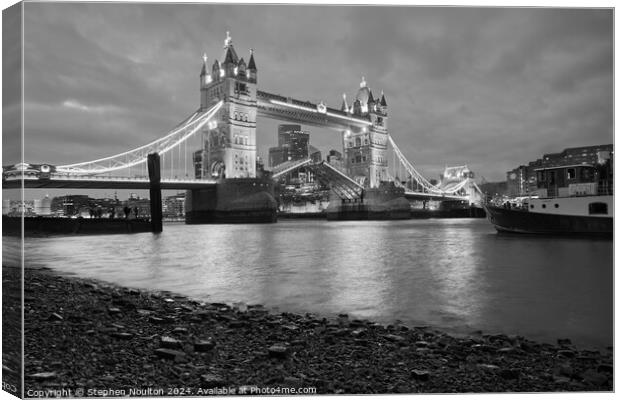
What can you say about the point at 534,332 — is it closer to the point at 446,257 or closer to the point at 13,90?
the point at 13,90

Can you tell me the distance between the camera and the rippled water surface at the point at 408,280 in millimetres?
4090

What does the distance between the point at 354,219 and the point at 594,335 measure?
37679 millimetres

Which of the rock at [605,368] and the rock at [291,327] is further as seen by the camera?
the rock at [291,327]

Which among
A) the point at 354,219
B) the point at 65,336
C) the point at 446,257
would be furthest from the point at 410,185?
the point at 65,336

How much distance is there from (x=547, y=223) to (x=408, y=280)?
7.28 metres

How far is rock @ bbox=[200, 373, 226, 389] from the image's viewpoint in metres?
2.50

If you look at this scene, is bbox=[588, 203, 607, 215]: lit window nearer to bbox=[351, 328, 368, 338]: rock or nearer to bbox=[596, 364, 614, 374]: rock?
bbox=[596, 364, 614, 374]: rock

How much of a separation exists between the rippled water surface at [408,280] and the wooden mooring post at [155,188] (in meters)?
6.52

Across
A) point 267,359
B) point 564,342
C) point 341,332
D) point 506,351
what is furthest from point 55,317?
point 564,342

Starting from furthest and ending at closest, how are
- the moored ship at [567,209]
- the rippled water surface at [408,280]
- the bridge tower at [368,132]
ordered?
the moored ship at [567,209] → the bridge tower at [368,132] → the rippled water surface at [408,280]

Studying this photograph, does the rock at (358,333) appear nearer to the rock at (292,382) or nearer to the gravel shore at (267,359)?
the gravel shore at (267,359)

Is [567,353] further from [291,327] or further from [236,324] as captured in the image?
[236,324]

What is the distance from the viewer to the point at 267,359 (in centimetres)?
271

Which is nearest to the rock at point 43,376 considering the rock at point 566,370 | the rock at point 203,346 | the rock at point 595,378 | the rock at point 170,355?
the rock at point 170,355
